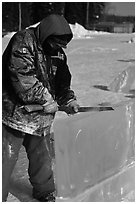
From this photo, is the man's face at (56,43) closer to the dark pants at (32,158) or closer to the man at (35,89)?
the man at (35,89)

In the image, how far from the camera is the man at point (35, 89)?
1.44m

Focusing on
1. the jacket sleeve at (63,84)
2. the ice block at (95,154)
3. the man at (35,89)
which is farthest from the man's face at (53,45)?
the ice block at (95,154)

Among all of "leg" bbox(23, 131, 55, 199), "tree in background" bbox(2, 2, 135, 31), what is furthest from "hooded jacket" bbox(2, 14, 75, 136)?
"tree in background" bbox(2, 2, 135, 31)

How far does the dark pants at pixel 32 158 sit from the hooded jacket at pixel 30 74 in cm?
8

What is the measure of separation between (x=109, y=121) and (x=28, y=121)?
27.5 inches

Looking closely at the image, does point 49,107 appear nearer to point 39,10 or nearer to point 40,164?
point 40,164

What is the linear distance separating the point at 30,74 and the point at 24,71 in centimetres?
4

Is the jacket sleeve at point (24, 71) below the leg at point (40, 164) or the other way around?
the other way around

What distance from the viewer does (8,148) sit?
1595 mm

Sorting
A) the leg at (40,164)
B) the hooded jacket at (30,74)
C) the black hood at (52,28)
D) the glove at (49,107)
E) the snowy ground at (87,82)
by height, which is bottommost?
the snowy ground at (87,82)

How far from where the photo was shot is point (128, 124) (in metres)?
2.33

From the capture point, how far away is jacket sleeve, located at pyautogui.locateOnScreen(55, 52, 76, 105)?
1.66m

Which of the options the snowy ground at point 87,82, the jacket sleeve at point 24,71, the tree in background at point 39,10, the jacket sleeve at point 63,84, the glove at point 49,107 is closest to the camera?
the jacket sleeve at point 24,71

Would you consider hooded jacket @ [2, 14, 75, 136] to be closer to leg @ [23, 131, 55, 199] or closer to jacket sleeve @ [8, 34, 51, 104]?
jacket sleeve @ [8, 34, 51, 104]
